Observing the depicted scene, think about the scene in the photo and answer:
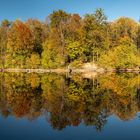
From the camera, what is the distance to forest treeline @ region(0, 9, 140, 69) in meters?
85.8

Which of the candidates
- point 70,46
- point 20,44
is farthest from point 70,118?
point 20,44

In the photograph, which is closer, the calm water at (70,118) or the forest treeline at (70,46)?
the calm water at (70,118)

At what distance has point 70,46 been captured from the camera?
87.5m

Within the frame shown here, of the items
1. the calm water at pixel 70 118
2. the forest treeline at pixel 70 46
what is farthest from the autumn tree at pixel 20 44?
the calm water at pixel 70 118

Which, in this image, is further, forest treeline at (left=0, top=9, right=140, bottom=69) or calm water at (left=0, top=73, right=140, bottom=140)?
forest treeline at (left=0, top=9, right=140, bottom=69)

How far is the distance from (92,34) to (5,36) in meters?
28.3

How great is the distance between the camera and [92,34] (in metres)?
87.3

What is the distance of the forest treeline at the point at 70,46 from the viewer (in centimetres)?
8575

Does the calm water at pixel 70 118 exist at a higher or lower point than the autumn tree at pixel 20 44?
lower

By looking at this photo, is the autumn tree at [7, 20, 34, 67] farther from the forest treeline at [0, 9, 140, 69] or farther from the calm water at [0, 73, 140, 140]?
the calm water at [0, 73, 140, 140]

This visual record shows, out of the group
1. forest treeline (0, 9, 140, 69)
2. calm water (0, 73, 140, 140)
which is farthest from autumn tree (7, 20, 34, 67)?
calm water (0, 73, 140, 140)

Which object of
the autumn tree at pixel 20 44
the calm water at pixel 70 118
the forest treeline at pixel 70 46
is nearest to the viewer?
the calm water at pixel 70 118

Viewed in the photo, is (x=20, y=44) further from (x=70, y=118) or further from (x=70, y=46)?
(x=70, y=118)

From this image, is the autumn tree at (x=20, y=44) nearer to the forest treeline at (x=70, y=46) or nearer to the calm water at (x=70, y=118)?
the forest treeline at (x=70, y=46)
